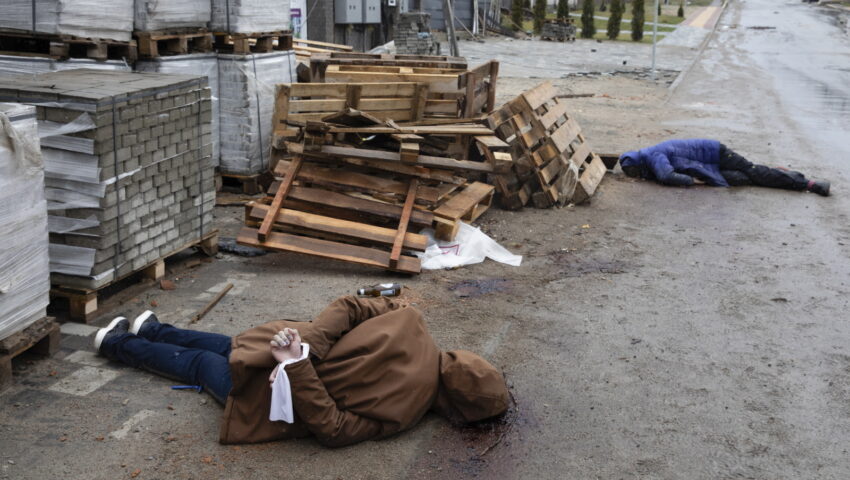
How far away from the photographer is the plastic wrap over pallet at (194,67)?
27.6 feet

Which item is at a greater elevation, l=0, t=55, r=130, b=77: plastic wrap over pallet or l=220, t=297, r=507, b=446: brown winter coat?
l=0, t=55, r=130, b=77: plastic wrap over pallet

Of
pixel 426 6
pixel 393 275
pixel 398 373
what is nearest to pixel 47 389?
pixel 398 373

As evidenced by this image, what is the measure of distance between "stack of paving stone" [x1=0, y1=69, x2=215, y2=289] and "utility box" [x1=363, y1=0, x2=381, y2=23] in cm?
1767

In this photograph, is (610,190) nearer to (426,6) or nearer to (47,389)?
(47,389)

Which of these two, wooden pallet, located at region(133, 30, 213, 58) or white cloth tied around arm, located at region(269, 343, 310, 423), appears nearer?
white cloth tied around arm, located at region(269, 343, 310, 423)

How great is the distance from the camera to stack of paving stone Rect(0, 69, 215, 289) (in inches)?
235

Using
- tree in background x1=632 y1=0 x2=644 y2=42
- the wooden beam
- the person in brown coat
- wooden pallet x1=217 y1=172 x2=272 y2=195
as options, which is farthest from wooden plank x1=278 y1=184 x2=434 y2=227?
tree in background x1=632 y1=0 x2=644 y2=42

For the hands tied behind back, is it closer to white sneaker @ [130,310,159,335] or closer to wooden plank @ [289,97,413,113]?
white sneaker @ [130,310,159,335]

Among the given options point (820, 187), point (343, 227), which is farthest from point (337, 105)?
point (820, 187)

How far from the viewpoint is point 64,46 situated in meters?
7.48

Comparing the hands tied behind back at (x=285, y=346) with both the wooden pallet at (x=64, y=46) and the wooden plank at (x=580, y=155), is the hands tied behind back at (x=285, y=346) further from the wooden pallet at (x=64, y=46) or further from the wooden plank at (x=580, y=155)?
the wooden plank at (x=580, y=155)

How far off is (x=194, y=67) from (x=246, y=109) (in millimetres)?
710

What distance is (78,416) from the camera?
4938 mm

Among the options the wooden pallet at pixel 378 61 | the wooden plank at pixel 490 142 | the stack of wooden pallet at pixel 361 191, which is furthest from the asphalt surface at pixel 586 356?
the wooden pallet at pixel 378 61
